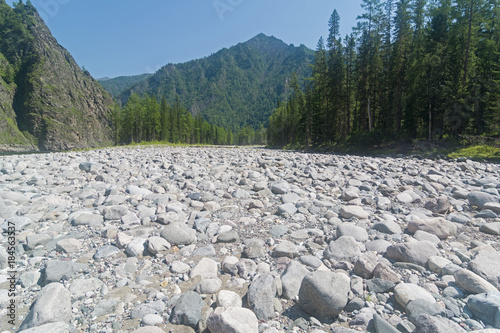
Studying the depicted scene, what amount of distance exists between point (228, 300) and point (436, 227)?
12.5ft

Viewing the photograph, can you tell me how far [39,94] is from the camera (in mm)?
75625

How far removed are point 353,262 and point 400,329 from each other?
1.11 metres

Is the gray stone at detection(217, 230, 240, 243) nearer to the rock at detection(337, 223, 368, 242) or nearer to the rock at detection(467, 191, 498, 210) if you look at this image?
the rock at detection(337, 223, 368, 242)

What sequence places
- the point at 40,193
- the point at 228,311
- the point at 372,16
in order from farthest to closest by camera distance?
the point at 372,16
the point at 40,193
the point at 228,311

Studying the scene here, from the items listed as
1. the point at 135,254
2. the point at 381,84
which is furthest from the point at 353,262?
the point at 381,84

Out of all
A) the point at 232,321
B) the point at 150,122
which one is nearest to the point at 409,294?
the point at 232,321

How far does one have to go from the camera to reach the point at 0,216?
384 centimetres

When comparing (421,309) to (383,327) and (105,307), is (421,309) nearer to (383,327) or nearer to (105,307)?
(383,327)

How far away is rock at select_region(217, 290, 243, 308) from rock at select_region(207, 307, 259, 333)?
0.72 feet

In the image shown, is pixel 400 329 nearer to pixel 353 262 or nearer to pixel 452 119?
pixel 353 262

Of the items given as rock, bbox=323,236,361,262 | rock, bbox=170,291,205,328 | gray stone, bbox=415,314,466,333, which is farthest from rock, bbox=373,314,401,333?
rock, bbox=170,291,205,328

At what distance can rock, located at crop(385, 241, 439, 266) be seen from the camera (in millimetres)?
2943

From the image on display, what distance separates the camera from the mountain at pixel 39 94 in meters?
68.8

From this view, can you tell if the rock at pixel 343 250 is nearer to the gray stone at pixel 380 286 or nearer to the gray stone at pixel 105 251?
the gray stone at pixel 380 286
